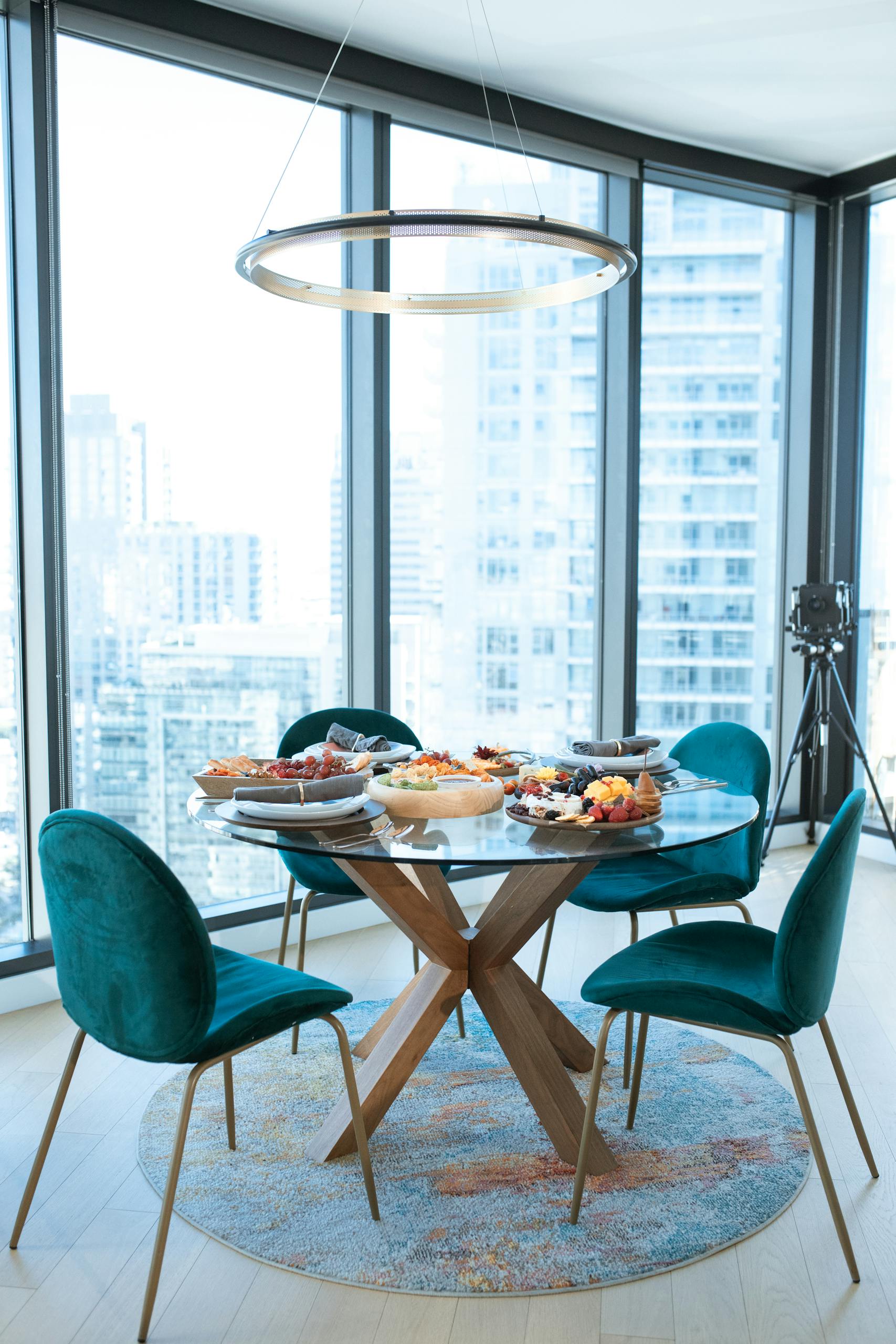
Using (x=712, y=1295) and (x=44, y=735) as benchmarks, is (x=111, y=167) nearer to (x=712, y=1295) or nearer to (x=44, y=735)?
(x=44, y=735)

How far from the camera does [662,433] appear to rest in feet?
15.9

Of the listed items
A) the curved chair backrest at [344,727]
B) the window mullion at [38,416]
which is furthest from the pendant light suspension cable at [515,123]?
the curved chair backrest at [344,727]

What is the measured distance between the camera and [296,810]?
222 centimetres

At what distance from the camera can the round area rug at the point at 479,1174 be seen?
210cm

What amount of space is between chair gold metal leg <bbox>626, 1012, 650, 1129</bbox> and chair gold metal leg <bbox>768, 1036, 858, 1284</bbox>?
36cm

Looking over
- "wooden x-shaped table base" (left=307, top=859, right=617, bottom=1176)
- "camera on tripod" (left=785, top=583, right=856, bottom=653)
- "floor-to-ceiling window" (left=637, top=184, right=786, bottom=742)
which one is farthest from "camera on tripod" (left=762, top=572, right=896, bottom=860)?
"wooden x-shaped table base" (left=307, top=859, right=617, bottom=1176)

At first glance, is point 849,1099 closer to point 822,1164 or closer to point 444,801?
point 822,1164

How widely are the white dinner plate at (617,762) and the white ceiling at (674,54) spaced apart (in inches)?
93.0

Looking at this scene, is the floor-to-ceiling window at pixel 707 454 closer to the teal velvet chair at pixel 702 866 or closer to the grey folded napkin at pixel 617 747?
the teal velvet chair at pixel 702 866

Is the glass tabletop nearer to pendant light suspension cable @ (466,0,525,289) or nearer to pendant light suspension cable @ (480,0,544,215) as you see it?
pendant light suspension cable @ (466,0,525,289)

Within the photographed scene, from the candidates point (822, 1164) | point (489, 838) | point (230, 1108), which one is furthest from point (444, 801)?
point (822, 1164)

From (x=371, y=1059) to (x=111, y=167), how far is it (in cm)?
274

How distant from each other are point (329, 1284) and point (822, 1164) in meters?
0.91

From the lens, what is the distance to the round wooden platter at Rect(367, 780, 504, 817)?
234cm
